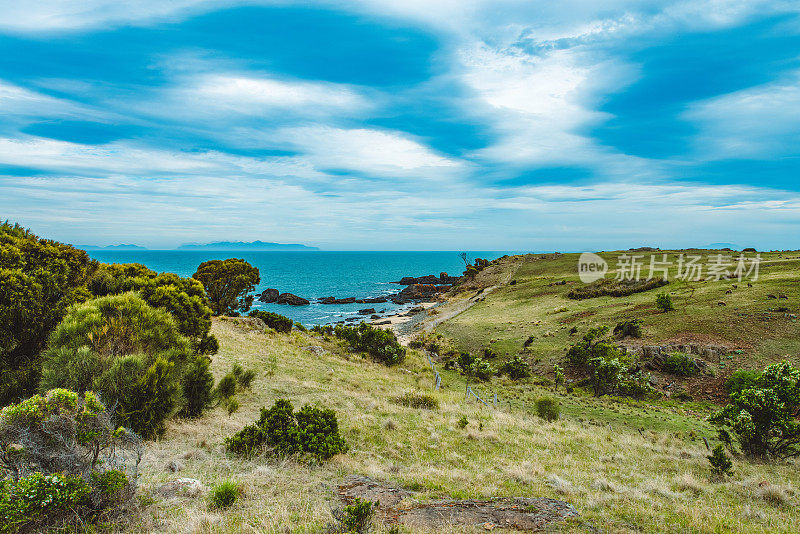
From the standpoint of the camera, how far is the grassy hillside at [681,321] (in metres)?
26.1

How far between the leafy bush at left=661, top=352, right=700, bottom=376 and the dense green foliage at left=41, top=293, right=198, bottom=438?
29700 mm

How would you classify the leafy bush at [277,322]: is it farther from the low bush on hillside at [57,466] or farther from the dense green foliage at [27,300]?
the low bush on hillside at [57,466]

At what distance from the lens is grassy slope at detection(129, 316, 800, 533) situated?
674 centimetres

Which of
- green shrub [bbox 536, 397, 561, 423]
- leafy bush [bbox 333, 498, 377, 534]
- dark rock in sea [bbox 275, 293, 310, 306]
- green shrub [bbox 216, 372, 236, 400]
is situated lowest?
dark rock in sea [bbox 275, 293, 310, 306]

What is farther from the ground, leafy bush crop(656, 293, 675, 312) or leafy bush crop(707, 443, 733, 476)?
leafy bush crop(656, 293, 675, 312)

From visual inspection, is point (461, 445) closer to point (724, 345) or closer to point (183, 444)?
point (183, 444)

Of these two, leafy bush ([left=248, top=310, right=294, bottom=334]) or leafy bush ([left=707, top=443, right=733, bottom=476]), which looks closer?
leafy bush ([left=707, top=443, right=733, bottom=476])

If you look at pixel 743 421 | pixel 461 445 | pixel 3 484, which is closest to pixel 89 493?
pixel 3 484

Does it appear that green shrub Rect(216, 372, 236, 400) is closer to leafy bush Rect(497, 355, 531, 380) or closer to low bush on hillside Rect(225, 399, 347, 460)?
low bush on hillside Rect(225, 399, 347, 460)

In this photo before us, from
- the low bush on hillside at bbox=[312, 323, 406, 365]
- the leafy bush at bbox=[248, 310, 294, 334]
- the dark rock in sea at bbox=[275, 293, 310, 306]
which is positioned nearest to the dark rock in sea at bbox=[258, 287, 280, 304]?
the dark rock in sea at bbox=[275, 293, 310, 306]

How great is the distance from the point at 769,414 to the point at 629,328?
22594 millimetres

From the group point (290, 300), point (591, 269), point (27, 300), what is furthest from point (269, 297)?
point (27, 300)

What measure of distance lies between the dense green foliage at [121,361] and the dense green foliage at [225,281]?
1395 inches

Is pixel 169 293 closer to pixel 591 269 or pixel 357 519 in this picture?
pixel 357 519
